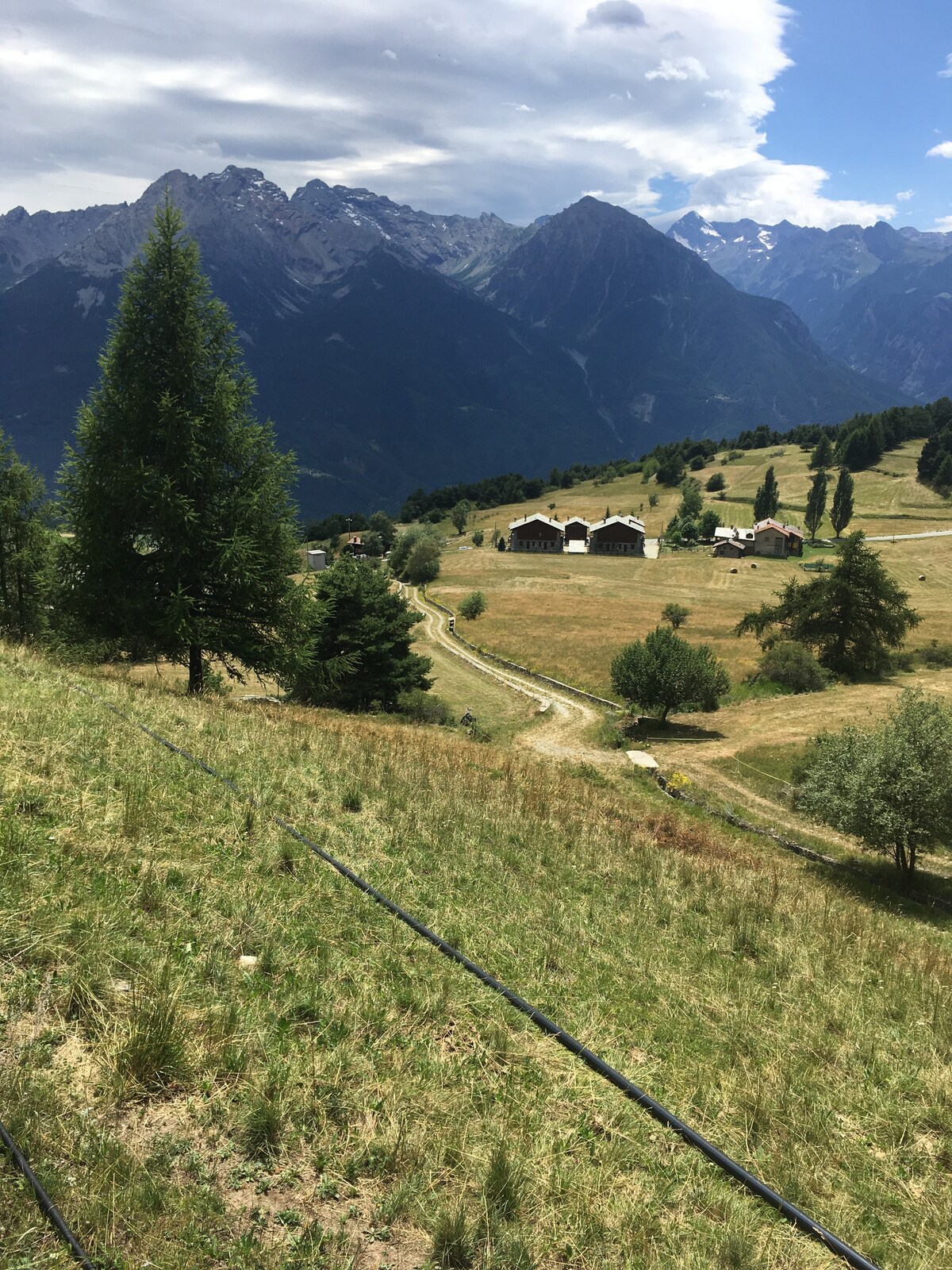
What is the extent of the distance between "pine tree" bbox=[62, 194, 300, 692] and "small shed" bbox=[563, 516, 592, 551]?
436 ft

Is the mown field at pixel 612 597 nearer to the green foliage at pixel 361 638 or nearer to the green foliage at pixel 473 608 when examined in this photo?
the green foliage at pixel 473 608

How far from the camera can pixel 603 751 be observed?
3775 centimetres

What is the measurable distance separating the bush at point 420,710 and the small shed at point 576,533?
369 ft

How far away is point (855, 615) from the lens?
57.4 metres

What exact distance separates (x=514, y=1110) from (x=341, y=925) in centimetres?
294

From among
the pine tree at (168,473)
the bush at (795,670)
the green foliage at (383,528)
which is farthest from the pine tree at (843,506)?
the pine tree at (168,473)

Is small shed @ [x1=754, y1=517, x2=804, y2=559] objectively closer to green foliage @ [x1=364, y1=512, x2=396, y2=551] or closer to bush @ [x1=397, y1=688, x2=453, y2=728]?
green foliage @ [x1=364, y1=512, x2=396, y2=551]

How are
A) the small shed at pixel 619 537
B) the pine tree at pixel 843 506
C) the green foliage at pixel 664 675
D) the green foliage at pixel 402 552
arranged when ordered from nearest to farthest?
the green foliage at pixel 664 675, the green foliage at pixel 402 552, the pine tree at pixel 843 506, the small shed at pixel 619 537

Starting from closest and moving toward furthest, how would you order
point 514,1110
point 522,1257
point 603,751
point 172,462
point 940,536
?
point 522,1257 → point 514,1110 → point 172,462 → point 603,751 → point 940,536

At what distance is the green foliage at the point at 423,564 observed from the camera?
119 meters

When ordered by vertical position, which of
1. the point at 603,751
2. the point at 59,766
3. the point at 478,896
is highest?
the point at 59,766

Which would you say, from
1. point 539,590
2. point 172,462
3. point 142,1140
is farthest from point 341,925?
point 539,590

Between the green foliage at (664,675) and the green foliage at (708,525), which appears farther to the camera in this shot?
the green foliage at (708,525)

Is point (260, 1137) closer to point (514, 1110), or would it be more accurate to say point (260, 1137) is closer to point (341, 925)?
point (514, 1110)
